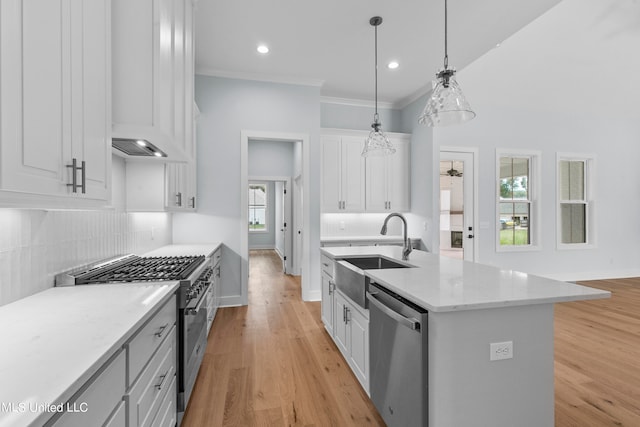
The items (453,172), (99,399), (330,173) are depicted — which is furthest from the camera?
(453,172)

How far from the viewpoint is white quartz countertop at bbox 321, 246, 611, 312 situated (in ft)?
4.38

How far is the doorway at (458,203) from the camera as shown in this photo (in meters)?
5.09

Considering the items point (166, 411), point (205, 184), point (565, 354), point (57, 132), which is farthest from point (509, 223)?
point (57, 132)

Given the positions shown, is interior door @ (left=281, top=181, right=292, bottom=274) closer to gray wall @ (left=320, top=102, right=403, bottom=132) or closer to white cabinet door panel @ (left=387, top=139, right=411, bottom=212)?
gray wall @ (left=320, top=102, right=403, bottom=132)

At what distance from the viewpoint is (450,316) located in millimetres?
1326

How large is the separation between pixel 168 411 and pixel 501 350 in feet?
5.55

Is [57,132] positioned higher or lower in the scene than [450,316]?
higher

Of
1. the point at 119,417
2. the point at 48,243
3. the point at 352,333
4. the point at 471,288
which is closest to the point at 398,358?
the point at 471,288

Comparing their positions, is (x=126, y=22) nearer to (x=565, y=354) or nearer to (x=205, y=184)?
(x=205, y=184)

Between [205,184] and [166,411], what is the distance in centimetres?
291

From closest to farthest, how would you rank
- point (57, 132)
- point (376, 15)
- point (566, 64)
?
point (57, 132) → point (376, 15) → point (566, 64)

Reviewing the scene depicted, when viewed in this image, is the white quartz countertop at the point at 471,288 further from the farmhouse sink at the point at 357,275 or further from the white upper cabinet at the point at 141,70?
the white upper cabinet at the point at 141,70

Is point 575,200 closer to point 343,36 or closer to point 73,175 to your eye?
point 343,36

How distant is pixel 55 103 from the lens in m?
1.04
